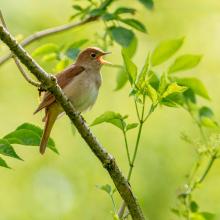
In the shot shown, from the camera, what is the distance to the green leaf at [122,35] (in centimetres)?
467

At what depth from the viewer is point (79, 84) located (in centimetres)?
539

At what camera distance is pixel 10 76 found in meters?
10.8

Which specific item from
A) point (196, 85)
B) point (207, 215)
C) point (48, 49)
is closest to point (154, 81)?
point (196, 85)

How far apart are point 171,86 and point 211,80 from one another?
7.12 meters

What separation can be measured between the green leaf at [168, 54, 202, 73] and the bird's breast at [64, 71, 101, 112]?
3.57 ft

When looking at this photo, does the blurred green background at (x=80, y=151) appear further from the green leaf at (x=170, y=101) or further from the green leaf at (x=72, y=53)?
the green leaf at (x=170, y=101)

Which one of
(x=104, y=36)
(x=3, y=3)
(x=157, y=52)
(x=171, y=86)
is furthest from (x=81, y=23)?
(x=3, y=3)

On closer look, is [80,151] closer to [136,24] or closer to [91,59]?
[91,59]

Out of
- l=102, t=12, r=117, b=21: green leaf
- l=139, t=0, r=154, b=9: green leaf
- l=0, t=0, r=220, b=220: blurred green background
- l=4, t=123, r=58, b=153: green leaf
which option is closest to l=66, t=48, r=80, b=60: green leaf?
l=102, t=12, r=117, b=21: green leaf

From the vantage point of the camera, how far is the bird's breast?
5.29m

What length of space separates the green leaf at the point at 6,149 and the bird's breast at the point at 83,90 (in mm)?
1833

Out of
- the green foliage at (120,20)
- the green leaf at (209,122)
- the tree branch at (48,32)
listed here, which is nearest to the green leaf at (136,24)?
the green foliage at (120,20)

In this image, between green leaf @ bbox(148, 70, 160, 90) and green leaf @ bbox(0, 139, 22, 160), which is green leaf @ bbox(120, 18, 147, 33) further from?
green leaf @ bbox(0, 139, 22, 160)

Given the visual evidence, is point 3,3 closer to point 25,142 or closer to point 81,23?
point 81,23
